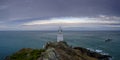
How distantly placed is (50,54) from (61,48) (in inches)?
352

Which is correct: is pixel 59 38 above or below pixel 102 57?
above

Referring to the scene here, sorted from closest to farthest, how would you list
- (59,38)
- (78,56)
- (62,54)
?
1. (62,54)
2. (78,56)
3. (59,38)

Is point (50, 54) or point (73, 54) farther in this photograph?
point (73, 54)

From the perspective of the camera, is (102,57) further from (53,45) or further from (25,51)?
(25,51)

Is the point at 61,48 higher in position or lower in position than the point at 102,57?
higher

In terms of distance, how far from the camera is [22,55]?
51281mm

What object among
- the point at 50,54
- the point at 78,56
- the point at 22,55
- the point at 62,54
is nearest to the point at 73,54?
the point at 78,56

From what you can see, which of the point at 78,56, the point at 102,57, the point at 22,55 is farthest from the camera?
the point at 102,57

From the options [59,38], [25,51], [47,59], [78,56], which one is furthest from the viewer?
[59,38]

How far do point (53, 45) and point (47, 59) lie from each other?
39.5 feet

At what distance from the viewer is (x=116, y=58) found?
66.6m

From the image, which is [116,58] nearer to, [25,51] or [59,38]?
[59,38]

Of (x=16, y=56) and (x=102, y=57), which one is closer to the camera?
(x=16, y=56)

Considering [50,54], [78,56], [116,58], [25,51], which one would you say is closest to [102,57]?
[116,58]
